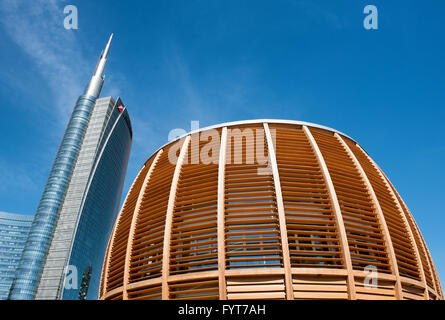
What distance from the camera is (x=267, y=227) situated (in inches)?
471

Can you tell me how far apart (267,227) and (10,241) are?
185342mm

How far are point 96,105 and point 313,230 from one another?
155308 millimetres

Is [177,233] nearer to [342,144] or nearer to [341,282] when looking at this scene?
[341,282]

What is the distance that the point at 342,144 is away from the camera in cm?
1680

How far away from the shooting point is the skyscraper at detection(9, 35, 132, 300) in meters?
111

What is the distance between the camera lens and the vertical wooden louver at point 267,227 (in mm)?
11547

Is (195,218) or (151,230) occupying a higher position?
(195,218)

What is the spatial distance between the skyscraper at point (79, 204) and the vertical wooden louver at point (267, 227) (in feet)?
332

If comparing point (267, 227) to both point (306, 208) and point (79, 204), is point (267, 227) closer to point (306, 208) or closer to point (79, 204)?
point (306, 208)

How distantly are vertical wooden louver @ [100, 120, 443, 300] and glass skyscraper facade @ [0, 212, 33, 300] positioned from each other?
170 meters

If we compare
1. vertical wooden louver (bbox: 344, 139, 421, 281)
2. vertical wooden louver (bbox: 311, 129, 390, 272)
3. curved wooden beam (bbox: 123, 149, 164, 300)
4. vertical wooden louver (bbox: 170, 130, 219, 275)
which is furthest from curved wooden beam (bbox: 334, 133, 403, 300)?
curved wooden beam (bbox: 123, 149, 164, 300)

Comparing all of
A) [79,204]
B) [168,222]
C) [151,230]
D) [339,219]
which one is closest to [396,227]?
[339,219]

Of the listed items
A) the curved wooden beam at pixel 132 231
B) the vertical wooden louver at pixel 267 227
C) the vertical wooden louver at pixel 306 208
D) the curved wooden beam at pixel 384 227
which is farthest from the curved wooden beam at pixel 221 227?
the curved wooden beam at pixel 384 227
